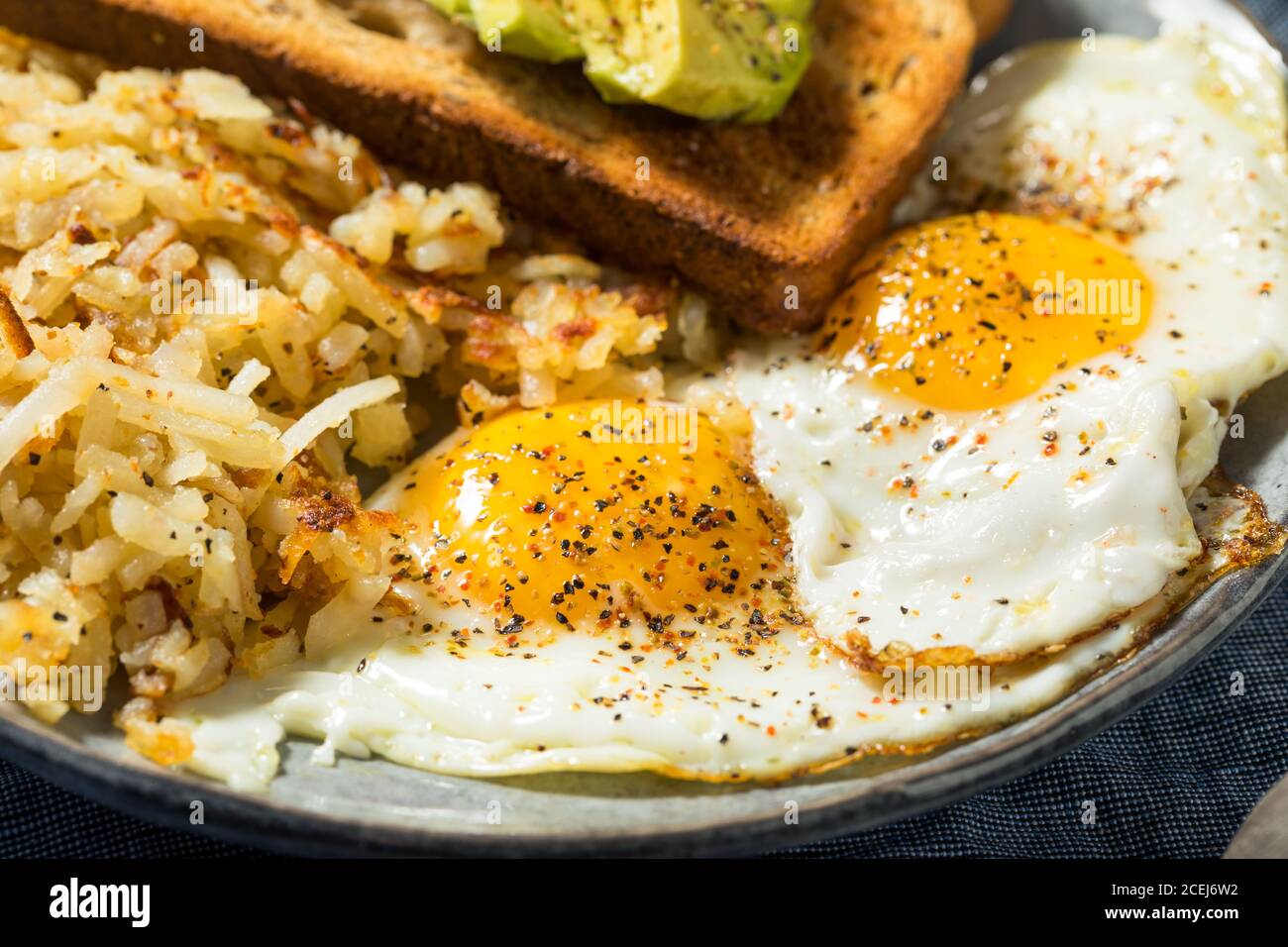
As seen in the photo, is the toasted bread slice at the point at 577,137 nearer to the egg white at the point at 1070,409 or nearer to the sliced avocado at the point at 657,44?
the sliced avocado at the point at 657,44

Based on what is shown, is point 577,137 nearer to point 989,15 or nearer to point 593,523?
point 593,523

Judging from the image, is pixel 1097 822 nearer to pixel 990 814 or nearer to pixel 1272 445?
pixel 990 814

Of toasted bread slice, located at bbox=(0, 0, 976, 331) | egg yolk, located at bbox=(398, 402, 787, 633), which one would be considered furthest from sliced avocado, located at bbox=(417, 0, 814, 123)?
egg yolk, located at bbox=(398, 402, 787, 633)

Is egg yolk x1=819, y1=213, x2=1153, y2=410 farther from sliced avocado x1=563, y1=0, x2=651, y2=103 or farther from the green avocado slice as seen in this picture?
sliced avocado x1=563, y1=0, x2=651, y2=103

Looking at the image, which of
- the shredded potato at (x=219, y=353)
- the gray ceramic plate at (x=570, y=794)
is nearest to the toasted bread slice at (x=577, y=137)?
the shredded potato at (x=219, y=353)

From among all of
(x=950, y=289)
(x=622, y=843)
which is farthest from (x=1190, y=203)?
(x=622, y=843)

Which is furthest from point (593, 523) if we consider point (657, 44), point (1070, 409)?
point (657, 44)

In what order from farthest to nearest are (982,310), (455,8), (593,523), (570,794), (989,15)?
(989,15)
(455,8)
(982,310)
(593,523)
(570,794)

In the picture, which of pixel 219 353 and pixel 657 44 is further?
pixel 657 44
